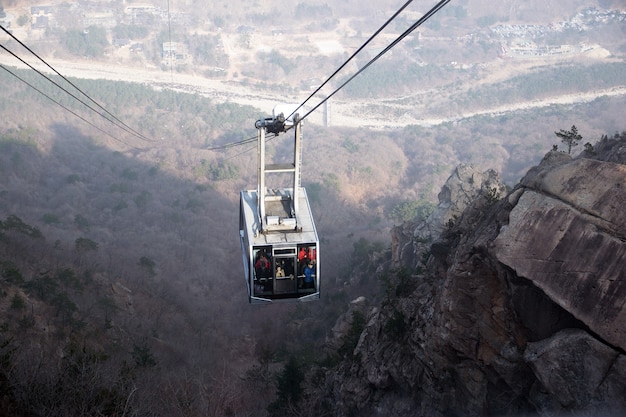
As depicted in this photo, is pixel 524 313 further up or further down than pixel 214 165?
further down

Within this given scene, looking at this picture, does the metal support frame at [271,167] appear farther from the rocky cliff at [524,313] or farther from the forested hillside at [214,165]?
the forested hillside at [214,165]

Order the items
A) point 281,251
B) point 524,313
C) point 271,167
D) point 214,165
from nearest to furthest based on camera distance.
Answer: point 524,313, point 281,251, point 271,167, point 214,165

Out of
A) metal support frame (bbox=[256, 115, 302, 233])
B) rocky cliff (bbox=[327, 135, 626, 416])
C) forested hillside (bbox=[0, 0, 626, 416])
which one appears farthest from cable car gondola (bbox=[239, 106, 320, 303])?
forested hillside (bbox=[0, 0, 626, 416])

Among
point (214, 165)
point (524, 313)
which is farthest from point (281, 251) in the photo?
point (214, 165)

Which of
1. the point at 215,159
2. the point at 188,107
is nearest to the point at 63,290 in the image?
the point at 215,159

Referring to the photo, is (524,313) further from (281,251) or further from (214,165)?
(214,165)

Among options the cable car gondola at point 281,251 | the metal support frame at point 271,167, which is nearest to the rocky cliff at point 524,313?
the cable car gondola at point 281,251

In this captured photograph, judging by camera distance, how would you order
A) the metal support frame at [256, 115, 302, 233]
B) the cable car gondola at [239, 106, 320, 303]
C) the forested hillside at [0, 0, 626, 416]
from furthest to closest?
the forested hillside at [0, 0, 626, 416] → the metal support frame at [256, 115, 302, 233] → the cable car gondola at [239, 106, 320, 303]

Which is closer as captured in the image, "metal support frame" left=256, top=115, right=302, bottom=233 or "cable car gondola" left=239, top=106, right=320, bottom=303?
"cable car gondola" left=239, top=106, right=320, bottom=303

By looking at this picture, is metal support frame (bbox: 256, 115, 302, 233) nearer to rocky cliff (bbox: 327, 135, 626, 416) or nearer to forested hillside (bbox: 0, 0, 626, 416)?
rocky cliff (bbox: 327, 135, 626, 416)
